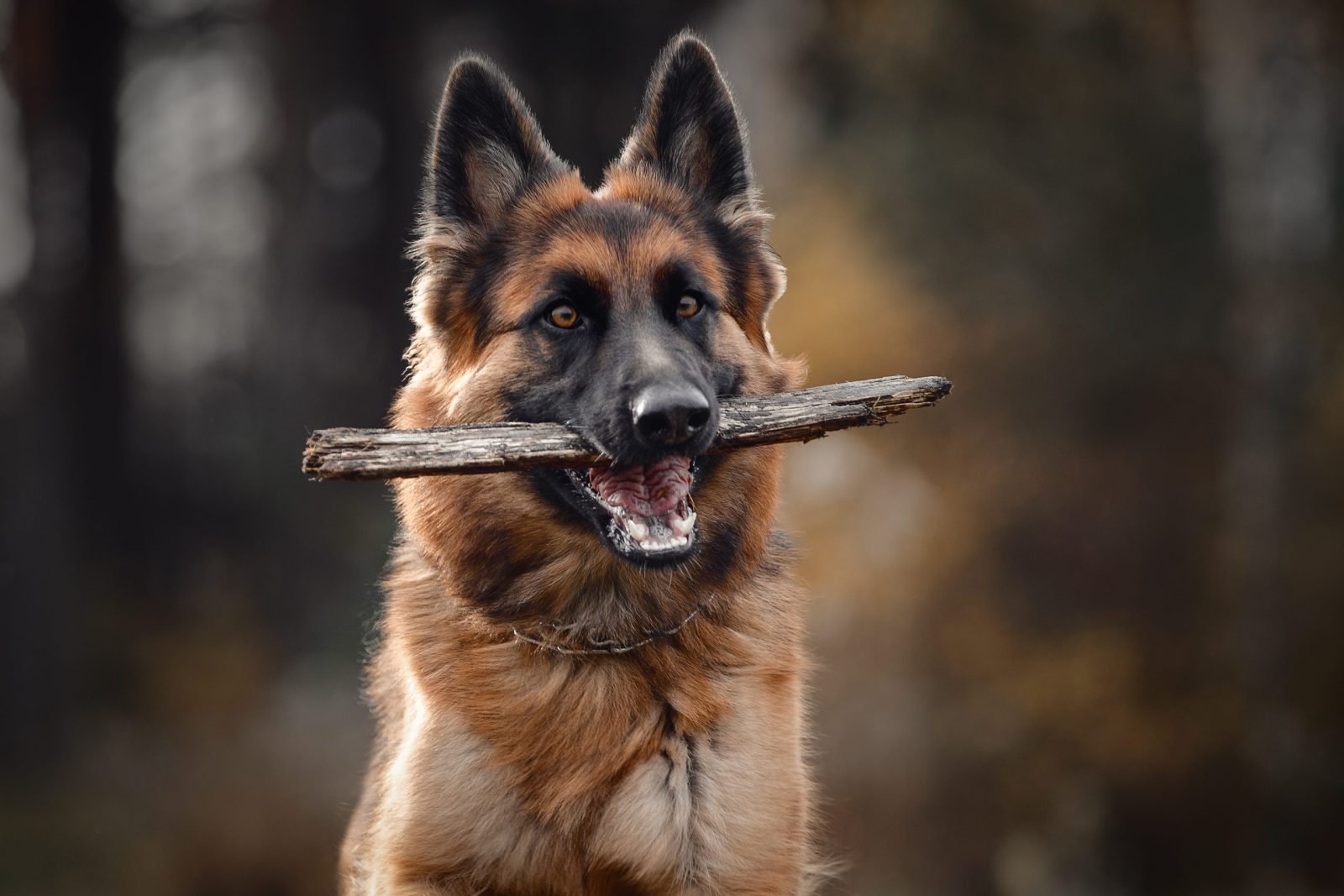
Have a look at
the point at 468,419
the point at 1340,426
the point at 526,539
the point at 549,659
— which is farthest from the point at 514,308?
the point at 1340,426

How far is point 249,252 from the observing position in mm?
12992

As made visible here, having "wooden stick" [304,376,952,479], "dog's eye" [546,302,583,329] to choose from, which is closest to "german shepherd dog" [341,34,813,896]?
"dog's eye" [546,302,583,329]

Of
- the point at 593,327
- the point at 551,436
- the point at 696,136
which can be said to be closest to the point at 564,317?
the point at 593,327

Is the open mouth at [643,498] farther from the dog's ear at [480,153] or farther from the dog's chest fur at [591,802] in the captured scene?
the dog's ear at [480,153]

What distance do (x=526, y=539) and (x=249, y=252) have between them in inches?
407

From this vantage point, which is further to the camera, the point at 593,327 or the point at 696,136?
the point at 696,136

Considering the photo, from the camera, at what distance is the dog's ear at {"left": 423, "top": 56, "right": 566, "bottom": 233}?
4.26 meters

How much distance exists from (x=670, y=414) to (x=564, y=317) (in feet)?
2.83

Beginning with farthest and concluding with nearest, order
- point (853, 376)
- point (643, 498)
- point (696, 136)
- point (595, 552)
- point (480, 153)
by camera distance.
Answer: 1. point (853, 376)
2. point (696, 136)
3. point (480, 153)
4. point (595, 552)
5. point (643, 498)

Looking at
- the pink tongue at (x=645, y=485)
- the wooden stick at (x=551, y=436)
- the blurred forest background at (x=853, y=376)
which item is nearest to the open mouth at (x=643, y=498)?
the pink tongue at (x=645, y=485)

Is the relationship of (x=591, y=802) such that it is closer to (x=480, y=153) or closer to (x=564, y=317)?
(x=564, y=317)

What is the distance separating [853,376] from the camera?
10.7 metres

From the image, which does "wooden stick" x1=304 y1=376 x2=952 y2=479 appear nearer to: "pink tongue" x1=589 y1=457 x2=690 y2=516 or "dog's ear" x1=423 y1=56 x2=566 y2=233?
"pink tongue" x1=589 y1=457 x2=690 y2=516

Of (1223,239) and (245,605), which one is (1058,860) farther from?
(245,605)
